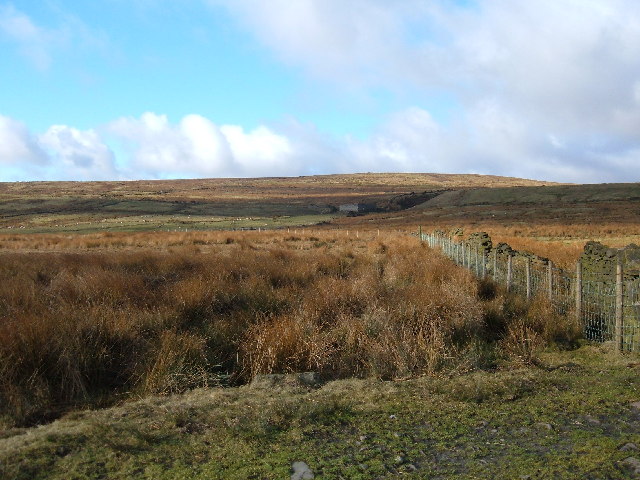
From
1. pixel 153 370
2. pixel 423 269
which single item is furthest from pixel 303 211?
pixel 153 370

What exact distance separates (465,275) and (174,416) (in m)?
8.18

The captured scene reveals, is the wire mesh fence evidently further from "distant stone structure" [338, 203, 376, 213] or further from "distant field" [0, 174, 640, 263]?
"distant stone structure" [338, 203, 376, 213]

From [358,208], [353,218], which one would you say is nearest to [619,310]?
[353,218]

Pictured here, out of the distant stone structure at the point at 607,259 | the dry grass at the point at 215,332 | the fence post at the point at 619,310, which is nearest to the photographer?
the dry grass at the point at 215,332

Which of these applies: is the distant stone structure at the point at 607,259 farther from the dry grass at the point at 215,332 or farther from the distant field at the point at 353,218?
the distant field at the point at 353,218

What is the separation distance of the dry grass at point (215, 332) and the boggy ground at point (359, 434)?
806 millimetres

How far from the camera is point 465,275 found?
39.9ft

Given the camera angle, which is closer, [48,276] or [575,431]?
[575,431]

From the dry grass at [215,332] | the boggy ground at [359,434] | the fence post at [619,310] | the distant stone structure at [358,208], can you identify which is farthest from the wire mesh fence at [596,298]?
the distant stone structure at [358,208]

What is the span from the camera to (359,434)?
502 centimetres

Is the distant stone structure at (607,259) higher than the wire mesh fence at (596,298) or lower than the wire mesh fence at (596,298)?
higher

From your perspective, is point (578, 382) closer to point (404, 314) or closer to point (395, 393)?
point (395, 393)

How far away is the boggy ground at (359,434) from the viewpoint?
4273mm

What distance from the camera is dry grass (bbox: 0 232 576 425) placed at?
686 centimetres
